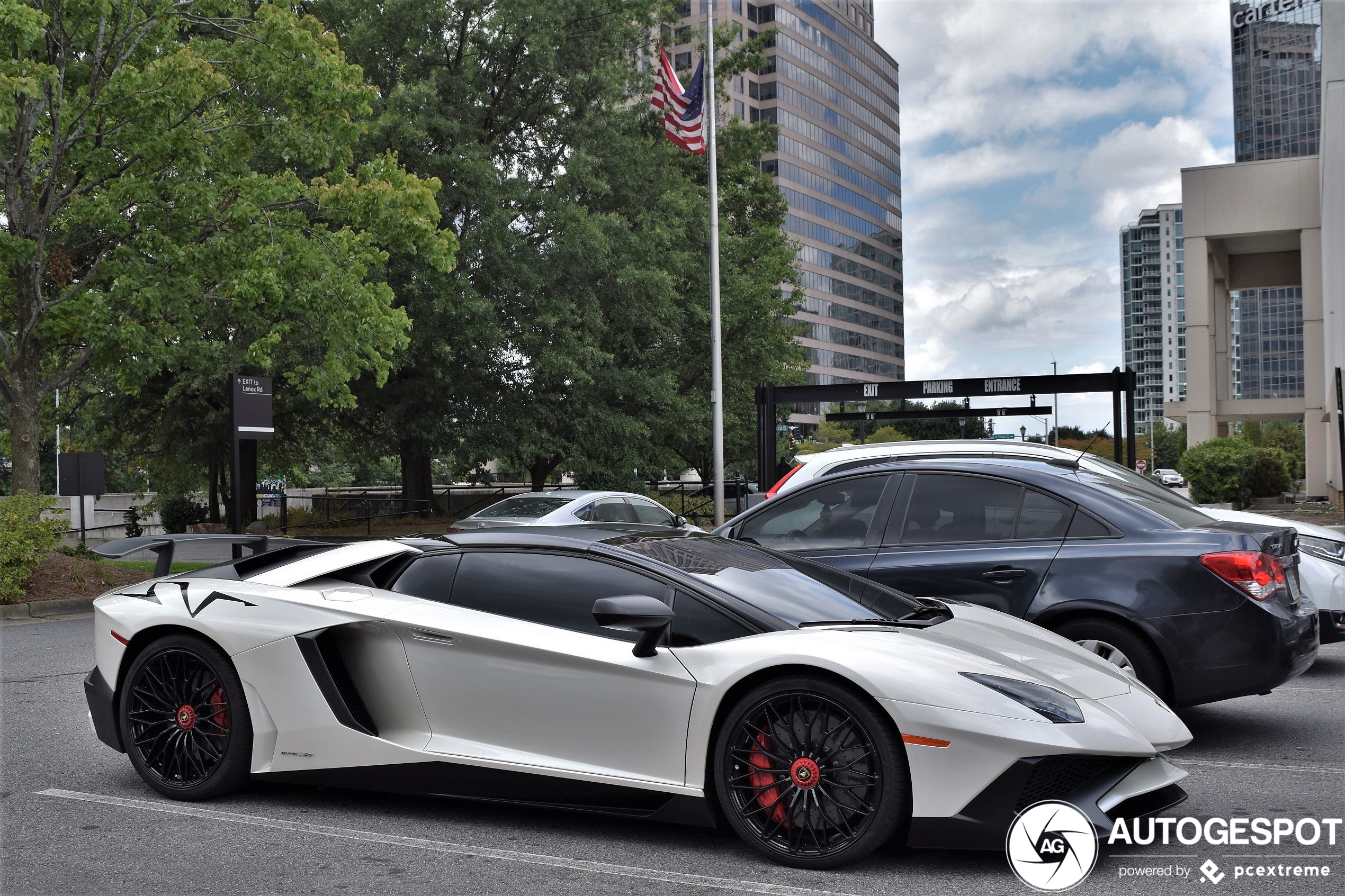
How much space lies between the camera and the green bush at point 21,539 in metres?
13.7

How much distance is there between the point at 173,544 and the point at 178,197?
1245 cm

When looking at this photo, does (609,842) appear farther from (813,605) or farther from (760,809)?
(813,605)

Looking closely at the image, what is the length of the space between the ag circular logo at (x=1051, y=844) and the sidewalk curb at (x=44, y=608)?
41.6 ft

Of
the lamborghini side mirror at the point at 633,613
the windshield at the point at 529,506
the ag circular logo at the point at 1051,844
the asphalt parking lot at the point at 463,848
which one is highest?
the lamborghini side mirror at the point at 633,613

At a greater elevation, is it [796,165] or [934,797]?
[796,165]

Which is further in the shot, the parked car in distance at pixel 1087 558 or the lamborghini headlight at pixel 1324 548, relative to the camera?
the lamborghini headlight at pixel 1324 548

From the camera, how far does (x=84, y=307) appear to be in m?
16.0

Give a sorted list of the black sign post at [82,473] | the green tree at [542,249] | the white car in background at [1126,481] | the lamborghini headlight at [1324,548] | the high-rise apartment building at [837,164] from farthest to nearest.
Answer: the high-rise apartment building at [837,164] → the green tree at [542,249] → the black sign post at [82,473] → the lamborghini headlight at [1324,548] → the white car in background at [1126,481]

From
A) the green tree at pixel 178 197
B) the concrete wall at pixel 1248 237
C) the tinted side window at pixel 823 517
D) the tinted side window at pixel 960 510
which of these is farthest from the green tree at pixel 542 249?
the concrete wall at pixel 1248 237

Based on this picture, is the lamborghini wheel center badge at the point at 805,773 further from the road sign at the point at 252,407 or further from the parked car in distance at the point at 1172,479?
the parked car in distance at the point at 1172,479

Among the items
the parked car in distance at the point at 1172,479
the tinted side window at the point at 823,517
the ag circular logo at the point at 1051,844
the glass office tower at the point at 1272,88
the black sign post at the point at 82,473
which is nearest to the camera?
the ag circular logo at the point at 1051,844

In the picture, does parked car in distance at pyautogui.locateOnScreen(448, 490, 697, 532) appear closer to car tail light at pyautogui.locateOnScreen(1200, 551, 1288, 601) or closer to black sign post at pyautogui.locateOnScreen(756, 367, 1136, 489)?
black sign post at pyautogui.locateOnScreen(756, 367, 1136, 489)

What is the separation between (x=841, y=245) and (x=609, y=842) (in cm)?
12672

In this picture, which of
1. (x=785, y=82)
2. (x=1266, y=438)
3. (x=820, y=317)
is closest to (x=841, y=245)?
(x=820, y=317)
